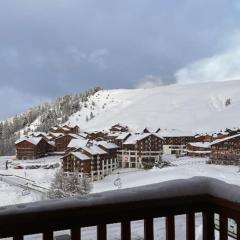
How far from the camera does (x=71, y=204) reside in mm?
1848

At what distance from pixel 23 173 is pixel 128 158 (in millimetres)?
11291

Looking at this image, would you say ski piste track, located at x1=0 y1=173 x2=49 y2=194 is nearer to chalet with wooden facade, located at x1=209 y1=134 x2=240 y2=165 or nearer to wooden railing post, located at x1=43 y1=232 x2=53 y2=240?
chalet with wooden facade, located at x1=209 y1=134 x2=240 y2=165

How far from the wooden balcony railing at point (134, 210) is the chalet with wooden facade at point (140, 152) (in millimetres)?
46493

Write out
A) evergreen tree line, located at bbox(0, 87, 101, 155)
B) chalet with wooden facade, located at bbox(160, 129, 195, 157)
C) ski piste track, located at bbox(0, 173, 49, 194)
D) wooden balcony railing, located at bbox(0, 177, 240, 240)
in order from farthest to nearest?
evergreen tree line, located at bbox(0, 87, 101, 155) < chalet with wooden facade, located at bbox(160, 129, 195, 157) < ski piste track, located at bbox(0, 173, 49, 194) < wooden balcony railing, located at bbox(0, 177, 240, 240)

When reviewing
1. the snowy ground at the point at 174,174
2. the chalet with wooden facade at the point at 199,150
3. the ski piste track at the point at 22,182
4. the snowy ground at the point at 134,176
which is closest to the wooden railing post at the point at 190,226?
the snowy ground at the point at 134,176

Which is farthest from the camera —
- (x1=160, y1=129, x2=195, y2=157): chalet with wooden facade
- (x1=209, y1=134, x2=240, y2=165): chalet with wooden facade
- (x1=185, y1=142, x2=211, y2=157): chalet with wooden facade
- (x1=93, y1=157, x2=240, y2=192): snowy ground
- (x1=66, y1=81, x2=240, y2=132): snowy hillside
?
(x1=66, y1=81, x2=240, y2=132): snowy hillside

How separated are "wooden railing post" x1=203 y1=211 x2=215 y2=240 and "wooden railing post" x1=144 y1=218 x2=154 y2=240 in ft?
0.93

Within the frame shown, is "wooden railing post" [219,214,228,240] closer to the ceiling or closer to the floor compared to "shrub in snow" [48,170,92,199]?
closer to the ceiling

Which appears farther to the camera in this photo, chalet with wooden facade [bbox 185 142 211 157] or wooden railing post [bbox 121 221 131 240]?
chalet with wooden facade [bbox 185 142 211 157]

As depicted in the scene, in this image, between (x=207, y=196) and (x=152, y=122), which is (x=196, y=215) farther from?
(x=152, y=122)

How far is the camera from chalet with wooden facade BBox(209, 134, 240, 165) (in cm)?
4081

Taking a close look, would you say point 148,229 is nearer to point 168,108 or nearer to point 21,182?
point 21,182

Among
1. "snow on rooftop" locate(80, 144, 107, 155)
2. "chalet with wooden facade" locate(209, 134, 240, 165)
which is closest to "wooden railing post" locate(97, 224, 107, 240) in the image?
"chalet with wooden facade" locate(209, 134, 240, 165)

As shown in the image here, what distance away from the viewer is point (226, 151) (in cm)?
4134
